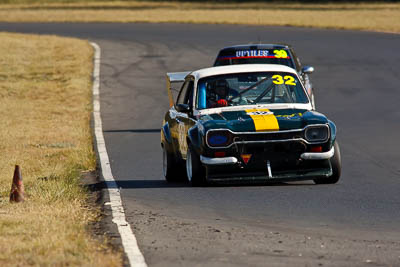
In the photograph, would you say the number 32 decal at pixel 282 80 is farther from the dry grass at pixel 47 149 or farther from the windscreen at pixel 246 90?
the dry grass at pixel 47 149

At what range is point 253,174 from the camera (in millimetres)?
12000

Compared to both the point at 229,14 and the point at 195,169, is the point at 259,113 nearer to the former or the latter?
the point at 195,169

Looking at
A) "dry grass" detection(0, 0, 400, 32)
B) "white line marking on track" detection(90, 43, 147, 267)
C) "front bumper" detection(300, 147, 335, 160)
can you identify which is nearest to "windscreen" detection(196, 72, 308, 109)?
"front bumper" detection(300, 147, 335, 160)

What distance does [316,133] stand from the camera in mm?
11984

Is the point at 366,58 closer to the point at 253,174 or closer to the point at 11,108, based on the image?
the point at 11,108

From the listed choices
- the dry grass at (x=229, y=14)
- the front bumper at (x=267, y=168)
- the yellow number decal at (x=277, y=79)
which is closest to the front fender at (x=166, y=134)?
the yellow number decal at (x=277, y=79)

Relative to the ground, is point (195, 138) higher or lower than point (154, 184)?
higher

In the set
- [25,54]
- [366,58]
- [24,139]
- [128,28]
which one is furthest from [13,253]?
[128,28]

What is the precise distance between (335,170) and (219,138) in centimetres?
154

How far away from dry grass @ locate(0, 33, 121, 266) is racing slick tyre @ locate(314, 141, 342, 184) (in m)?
2.98

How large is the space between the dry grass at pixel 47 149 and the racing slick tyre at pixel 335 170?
9.77 ft

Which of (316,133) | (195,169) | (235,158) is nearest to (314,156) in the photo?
(316,133)

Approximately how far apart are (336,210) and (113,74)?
21469 mm

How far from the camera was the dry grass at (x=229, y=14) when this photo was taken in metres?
50.8
